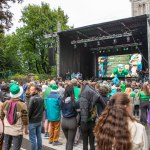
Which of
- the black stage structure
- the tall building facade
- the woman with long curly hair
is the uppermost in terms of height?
the tall building facade

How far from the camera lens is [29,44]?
143 ft

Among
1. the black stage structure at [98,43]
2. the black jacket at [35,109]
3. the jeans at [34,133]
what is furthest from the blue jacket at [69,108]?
the black stage structure at [98,43]

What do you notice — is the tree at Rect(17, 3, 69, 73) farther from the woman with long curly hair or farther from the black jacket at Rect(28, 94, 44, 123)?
the woman with long curly hair

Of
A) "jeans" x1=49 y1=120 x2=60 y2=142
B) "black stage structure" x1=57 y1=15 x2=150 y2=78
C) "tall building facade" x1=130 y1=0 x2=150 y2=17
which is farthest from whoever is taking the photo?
"tall building facade" x1=130 y1=0 x2=150 y2=17

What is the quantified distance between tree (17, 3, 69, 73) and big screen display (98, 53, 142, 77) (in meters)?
16.4

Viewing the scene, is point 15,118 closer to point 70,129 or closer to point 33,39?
point 70,129

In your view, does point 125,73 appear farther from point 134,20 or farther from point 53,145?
point 53,145

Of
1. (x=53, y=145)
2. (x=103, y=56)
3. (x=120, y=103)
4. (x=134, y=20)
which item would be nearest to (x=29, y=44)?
(x=103, y=56)

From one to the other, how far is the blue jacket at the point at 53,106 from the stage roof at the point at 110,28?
13.6m

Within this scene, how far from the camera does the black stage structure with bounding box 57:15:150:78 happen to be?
22.1 metres

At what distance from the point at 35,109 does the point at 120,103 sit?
13.6 feet

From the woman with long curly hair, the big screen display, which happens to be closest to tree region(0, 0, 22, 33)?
the big screen display

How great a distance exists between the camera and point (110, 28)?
2281 centimetres

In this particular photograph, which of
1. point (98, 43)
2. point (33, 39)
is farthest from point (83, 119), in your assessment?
point (33, 39)
